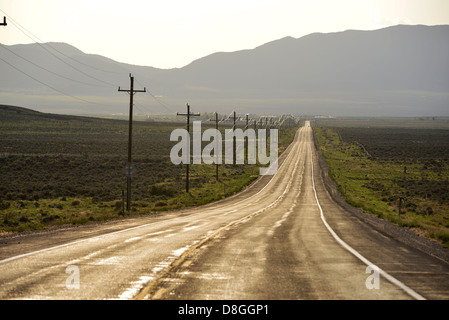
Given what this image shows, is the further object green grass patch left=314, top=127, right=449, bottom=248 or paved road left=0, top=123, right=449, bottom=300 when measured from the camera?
green grass patch left=314, top=127, right=449, bottom=248

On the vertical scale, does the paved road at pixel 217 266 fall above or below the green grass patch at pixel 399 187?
above

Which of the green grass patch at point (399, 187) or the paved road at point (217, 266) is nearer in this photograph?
the paved road at point (217, 266)

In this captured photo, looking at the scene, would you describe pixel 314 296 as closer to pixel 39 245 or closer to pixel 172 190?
pixel 39 245

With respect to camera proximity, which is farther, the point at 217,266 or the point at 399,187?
the point at 399,187

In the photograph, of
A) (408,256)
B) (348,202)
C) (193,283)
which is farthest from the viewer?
(348,202)

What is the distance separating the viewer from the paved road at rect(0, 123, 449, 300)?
29.2 feet

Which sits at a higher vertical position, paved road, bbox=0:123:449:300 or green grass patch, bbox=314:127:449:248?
paved road, bbox=0:123:449:300

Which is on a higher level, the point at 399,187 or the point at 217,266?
the point at 217,266

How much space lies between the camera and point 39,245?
14742 mm

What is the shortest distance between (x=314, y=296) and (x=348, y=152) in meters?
105

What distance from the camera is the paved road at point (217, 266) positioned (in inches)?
350

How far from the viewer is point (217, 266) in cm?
1141

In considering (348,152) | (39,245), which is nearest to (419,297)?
(39,245)

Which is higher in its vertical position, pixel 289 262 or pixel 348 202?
pixel 289 262
